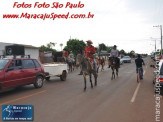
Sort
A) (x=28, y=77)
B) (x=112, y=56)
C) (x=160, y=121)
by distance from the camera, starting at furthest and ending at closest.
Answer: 1. (x=112, y=56)
2. (x=28, y=77)
3. (x=160, y=121)

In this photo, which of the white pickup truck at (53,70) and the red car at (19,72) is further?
the white pickup truck at (53,70)

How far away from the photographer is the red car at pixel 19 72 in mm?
9219

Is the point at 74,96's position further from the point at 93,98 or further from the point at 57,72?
the point at 57,72

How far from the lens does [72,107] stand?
7234 millimetres

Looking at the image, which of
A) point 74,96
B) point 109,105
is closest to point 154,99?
point 109,105

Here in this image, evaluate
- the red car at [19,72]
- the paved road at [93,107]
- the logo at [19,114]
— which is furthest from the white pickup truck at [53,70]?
the logo at [19,114]

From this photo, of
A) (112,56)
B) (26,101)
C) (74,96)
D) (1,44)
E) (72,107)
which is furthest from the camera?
(1,44)

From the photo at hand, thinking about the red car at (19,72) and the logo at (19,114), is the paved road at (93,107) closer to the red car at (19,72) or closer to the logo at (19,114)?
the logo at (19,114)

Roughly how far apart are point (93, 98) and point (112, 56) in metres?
8.32

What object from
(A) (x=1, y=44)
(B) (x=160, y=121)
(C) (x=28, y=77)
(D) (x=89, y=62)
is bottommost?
(B) (x=160, y=121)

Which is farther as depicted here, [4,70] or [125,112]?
[4,70]

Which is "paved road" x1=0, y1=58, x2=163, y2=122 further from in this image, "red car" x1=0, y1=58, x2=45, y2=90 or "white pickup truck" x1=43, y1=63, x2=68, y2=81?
"white pickup truck" x1=43, y1=63, x2=68, y2=81

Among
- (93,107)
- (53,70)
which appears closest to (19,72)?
(53,70)

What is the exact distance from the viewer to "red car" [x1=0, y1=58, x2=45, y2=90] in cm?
922
